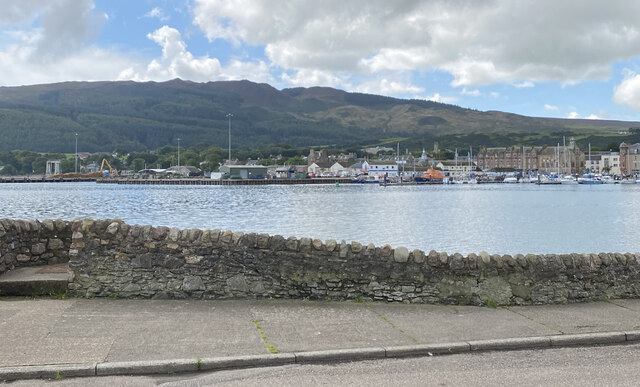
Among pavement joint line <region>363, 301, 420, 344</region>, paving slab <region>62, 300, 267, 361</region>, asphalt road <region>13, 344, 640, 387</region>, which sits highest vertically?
paving slab <region>62, 300, 267, 361</region>

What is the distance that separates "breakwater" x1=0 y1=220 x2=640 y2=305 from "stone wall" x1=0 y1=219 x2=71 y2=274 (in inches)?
2.5

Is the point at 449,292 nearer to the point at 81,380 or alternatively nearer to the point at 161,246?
the point at 161,246

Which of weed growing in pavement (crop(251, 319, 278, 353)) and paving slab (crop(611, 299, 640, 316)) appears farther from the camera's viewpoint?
paving slab (crop(611, 299, 640, 316))

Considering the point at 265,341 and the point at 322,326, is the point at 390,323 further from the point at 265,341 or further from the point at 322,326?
the point at 265,341

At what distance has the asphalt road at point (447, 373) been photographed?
6.59 meters

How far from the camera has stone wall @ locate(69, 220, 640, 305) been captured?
→ 10086 millimetres

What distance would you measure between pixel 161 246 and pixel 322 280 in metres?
3.00

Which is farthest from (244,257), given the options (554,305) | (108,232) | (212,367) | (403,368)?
(554,305)

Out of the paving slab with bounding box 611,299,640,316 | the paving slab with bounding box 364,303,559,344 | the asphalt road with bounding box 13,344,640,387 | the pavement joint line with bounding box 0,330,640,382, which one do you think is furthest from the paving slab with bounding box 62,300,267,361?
the paving slab with bounding box 611,299,640,316

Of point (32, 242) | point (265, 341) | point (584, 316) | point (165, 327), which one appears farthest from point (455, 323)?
point (32, 242)

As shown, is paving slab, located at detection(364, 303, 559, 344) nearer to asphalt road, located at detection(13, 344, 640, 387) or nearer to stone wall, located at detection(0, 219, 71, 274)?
asphalt road, located at detection(13, 344, 640, 387)

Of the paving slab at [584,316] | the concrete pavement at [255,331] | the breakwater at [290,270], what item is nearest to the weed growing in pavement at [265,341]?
the concrete pavement at [255,331]

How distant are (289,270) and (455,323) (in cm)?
308

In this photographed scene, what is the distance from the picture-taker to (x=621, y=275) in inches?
433
